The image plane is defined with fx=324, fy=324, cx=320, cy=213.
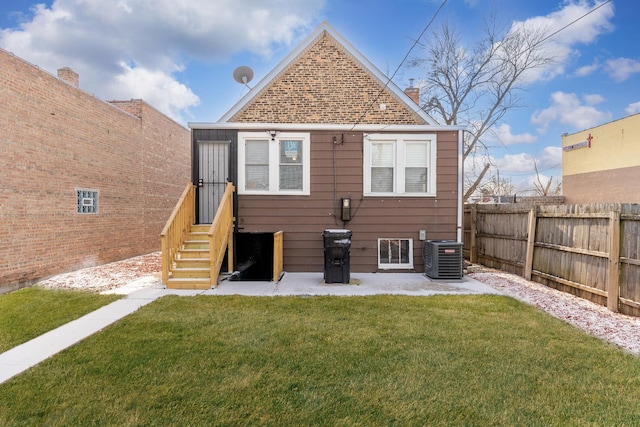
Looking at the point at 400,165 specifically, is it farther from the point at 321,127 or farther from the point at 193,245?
the point at 193,245

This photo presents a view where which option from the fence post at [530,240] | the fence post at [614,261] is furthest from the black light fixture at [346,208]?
the fence post at [614,261]

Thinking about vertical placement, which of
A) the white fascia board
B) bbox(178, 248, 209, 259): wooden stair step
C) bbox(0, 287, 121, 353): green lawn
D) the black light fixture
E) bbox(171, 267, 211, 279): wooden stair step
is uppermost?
the white fascia board

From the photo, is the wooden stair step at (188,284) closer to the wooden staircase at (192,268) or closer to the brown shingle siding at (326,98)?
the wooden staircase at (192,268)

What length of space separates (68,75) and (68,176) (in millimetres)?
3483

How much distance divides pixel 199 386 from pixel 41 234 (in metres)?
7.10

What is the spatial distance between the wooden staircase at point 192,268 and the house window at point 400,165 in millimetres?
4111

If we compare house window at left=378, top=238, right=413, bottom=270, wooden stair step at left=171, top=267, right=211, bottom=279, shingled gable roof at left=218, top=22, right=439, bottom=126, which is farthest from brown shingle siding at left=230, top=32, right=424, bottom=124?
wooden stair step at left=171, top=267, right=211, bottom=279

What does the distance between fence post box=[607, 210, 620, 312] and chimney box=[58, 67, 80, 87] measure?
13.1 meters

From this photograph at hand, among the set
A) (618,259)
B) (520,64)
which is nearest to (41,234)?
(618,259)

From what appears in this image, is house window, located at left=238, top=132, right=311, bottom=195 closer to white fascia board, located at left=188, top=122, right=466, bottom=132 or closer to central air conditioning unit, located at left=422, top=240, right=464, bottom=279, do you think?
white fascia board, located at left=188, top=122, right=466, bottom=132

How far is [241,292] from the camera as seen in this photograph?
20.5 feet

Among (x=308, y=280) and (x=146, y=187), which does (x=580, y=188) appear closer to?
(x=308, y=280)

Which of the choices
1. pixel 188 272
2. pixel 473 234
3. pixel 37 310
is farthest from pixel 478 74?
pixel 37 310

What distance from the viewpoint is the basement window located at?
8633 millimetres
